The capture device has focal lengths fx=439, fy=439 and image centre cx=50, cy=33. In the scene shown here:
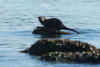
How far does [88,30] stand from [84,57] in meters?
12.2

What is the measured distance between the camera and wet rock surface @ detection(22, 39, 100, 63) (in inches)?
642

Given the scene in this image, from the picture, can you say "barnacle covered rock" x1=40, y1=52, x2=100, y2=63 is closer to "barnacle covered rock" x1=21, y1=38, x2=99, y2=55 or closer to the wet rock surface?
the wet rock surface

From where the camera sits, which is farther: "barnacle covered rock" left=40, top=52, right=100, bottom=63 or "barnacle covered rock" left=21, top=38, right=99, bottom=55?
"barnacle covered rock" left=21, top=38, right=99, bottom=55

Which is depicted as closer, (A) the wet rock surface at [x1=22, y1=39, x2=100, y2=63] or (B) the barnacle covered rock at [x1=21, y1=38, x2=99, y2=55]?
(A) the wet rock surface at [x1=22, y1=39, x2=100, y2=63]

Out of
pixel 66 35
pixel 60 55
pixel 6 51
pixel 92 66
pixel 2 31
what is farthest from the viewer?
pixel 2 31

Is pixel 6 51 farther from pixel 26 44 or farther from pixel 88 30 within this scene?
pixel 88 30

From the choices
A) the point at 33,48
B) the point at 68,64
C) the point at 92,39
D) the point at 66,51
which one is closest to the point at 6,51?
the point at 33,48

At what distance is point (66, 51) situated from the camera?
1741 cm

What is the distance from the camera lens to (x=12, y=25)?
32.0 m

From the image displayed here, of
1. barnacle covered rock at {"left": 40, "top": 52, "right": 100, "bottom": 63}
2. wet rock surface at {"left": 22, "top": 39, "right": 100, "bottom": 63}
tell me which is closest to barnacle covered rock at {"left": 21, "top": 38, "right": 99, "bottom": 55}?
wet rock surface at {"left": 22, "top": 39, "right": 100, "bottom": 63}

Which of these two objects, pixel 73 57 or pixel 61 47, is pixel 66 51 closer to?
pixel 61 47

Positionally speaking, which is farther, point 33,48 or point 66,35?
point 66,35

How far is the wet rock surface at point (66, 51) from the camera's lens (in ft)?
53.5

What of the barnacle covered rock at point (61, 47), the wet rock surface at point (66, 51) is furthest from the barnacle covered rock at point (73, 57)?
the barnacle covered rock at point (61, 47)
